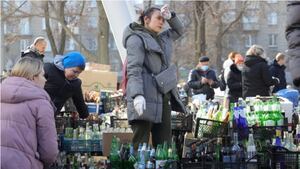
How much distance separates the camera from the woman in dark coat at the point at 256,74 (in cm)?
958

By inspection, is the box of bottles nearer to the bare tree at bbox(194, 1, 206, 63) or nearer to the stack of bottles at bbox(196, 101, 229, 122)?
the stack of bottles at bbox(196, 101, 229, 122)

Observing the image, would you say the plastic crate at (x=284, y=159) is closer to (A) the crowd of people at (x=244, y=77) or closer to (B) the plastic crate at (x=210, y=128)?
(B) the plastic crate at (x=210, y=128)

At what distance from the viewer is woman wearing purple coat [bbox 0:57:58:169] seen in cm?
467

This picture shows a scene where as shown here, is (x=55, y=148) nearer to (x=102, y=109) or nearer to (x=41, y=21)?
(x=102, y=109)

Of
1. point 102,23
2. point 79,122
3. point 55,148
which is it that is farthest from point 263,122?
point 102,23

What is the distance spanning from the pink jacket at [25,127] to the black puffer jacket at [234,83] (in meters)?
6.23

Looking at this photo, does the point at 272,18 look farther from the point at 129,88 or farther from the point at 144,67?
the point at 129,88

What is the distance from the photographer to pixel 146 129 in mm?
6176

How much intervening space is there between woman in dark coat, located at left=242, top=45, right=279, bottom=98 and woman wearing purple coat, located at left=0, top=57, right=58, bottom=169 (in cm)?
528

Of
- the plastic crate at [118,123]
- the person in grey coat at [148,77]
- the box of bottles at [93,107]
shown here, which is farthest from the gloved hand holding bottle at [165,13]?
the box of bottles at [93,107]

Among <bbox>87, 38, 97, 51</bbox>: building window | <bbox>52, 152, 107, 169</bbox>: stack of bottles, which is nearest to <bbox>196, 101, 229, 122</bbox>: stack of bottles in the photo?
<bbox>52, 152, 107, 169</bbox>: stack of bottles

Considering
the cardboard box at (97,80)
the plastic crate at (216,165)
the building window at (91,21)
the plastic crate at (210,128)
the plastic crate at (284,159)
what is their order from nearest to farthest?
the plastic crate at (284,159) → the plastic crate at (216,165) → the plastic crate at (210,128) → the cardboard box at (97,80) → the building window at (91,21)

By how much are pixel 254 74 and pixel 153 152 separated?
13.6ft

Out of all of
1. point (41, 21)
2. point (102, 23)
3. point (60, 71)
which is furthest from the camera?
point (41, 21)
